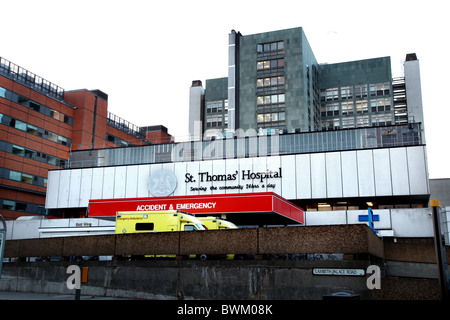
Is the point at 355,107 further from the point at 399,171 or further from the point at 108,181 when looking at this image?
the point at 108,181

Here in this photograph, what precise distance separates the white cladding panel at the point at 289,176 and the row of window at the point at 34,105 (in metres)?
24.5

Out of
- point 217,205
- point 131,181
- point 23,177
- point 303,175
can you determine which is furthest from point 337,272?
point 23,177

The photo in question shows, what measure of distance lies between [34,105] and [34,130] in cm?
383

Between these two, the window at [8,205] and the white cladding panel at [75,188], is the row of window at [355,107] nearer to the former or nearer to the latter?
the window at [8,205]

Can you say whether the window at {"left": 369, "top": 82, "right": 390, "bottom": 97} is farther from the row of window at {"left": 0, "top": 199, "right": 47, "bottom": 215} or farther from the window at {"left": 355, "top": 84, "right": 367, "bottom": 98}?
the row of window at {"left": 0, "top": 199, "right": 47, "bottom": 215}

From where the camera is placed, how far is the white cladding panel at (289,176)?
39.2 metres

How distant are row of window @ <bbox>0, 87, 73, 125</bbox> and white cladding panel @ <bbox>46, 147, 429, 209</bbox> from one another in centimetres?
2446

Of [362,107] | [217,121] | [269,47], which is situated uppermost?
[269,47]

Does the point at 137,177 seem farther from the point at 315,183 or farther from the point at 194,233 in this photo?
the point at 194,233

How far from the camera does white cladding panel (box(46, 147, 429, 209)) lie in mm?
39250

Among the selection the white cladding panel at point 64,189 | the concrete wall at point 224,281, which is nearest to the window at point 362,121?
the white cladding panel at point 64,189

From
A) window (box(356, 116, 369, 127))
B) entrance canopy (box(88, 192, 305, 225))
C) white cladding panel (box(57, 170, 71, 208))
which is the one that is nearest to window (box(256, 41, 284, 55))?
window (box(356, 116, 369, 127))

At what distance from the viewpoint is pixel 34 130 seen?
225 feet

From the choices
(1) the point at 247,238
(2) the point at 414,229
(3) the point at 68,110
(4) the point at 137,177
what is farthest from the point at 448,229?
(3) the point at 68,110
